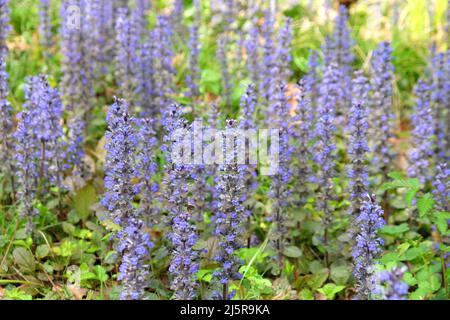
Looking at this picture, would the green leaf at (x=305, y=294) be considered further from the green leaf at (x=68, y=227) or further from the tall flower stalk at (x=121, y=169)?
the green leaf at (x=68, y=227)

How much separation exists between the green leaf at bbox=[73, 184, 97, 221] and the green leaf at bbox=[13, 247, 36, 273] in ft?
2.15

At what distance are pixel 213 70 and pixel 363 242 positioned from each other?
3.89m

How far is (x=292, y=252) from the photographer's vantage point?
5.14 m

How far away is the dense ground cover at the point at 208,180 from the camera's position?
4336mm

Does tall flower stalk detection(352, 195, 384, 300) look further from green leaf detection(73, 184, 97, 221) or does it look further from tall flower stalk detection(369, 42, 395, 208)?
green leaf detection(73, 184, 97, 221)

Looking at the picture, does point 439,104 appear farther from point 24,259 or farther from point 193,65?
point 24,259

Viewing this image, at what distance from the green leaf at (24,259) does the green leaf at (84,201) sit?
2.15ft

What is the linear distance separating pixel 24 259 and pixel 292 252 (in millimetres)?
1820

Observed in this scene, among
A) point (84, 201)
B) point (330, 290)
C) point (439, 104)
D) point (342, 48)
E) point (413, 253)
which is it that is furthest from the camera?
point (342, 48)

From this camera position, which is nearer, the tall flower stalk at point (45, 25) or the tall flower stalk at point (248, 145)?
the tall flower stalk at point (248, 145)

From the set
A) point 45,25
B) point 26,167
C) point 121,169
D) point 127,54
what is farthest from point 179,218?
point 45,25

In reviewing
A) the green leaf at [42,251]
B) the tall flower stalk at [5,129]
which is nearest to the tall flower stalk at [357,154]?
the green leaf at [42,251]

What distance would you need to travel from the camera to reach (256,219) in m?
5.59

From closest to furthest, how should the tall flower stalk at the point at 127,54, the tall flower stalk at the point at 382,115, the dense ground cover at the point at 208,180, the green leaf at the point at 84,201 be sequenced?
the dense ground cover at the point at 208,180 → the green leaf at the point at 84,201 → the tall flower stalk at the point at 382,115 → the tall flower stalk at the point at 127,54
